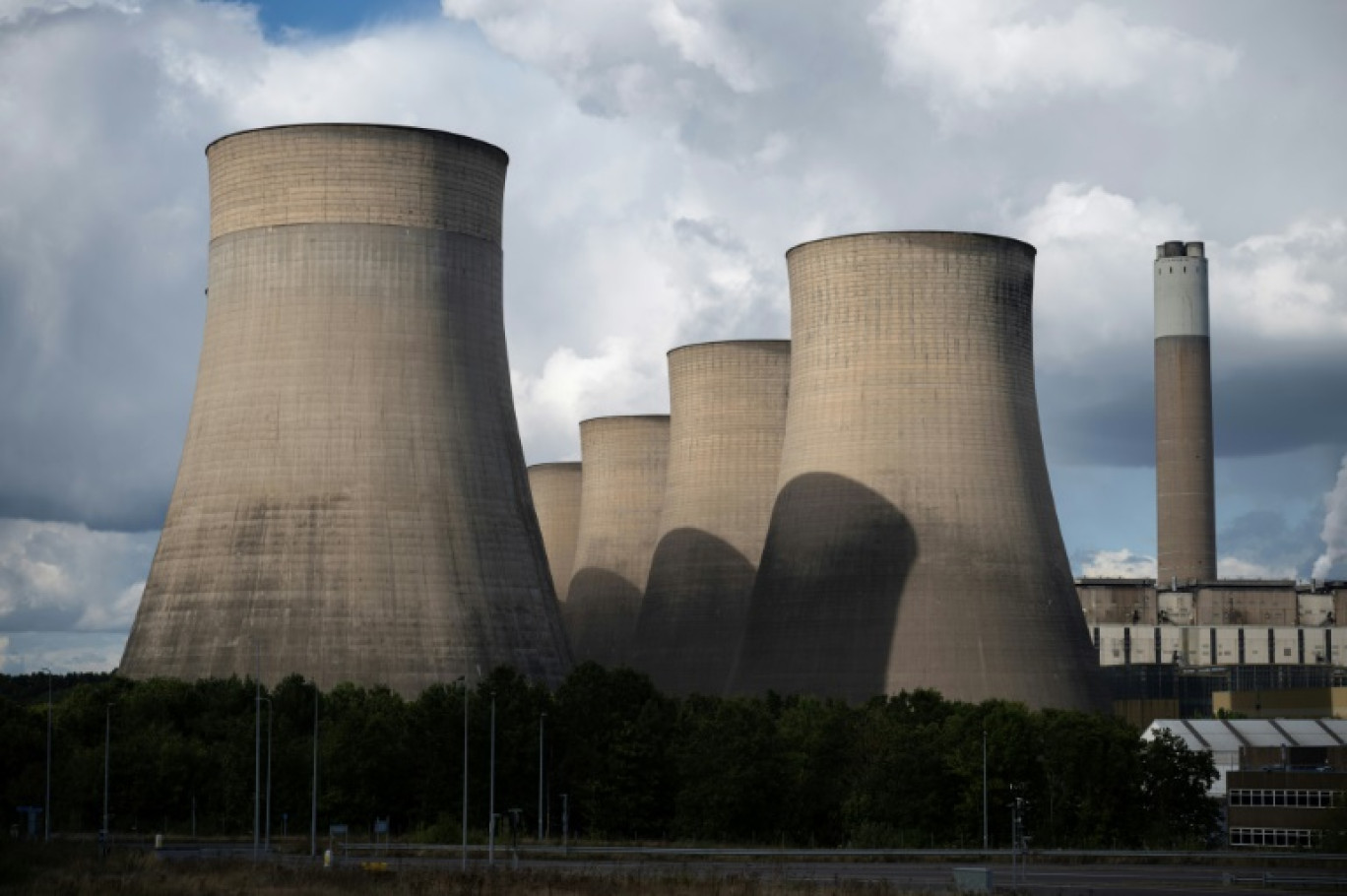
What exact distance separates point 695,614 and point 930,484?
13.5 meters

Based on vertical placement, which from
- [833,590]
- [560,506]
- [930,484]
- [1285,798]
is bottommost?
[1285,798]

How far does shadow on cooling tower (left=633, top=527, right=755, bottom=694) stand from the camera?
5416cm

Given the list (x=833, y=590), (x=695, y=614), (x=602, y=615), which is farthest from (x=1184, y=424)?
(x=833, y=590)

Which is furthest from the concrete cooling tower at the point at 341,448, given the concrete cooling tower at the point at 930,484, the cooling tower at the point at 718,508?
the cooling tower at the point at 718,508

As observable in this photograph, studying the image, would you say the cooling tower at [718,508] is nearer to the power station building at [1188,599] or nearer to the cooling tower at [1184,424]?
the power station building at [1188,599]

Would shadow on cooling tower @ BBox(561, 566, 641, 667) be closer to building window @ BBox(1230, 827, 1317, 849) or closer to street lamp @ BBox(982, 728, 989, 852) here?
street lamp @ BBox(982, 728, 989, 852)

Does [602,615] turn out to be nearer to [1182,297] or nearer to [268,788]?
[1182,297]

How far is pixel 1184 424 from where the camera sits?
73750mm

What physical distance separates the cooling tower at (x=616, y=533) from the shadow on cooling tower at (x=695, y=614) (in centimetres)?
641

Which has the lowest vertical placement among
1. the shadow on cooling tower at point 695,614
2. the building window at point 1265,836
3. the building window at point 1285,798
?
the building window at point 1265,836

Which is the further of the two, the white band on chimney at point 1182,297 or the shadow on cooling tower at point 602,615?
the white band on chimney at point 1182,297

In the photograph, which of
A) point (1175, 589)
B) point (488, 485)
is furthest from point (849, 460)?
point (1175, 589)

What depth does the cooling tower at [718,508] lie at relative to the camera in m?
54.4

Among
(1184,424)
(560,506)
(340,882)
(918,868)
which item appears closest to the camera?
(340,882)
